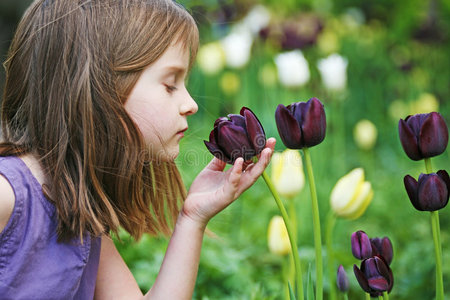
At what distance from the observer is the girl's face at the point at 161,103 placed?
48.2 inches

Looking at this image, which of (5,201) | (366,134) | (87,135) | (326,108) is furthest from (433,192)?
(326,108)

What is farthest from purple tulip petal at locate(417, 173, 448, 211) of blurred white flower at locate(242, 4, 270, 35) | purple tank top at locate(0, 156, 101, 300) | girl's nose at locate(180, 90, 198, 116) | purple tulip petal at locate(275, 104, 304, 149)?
blurred white flower at locate(242, 4, 270, 35)

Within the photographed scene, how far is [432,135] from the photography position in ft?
3.43

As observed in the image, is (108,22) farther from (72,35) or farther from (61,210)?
(61,210)

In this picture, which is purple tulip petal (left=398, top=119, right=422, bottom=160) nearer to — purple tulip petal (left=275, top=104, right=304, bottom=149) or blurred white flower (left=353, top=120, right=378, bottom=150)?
purple tulip petal (left=275, top=104, right=304, bottom=149)

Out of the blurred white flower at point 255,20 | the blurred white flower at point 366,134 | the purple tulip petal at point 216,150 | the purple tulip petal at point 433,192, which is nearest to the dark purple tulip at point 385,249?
the purple tulip petal at point 433,192

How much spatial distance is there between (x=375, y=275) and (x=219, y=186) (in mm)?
388

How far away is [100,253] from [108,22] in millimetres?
559

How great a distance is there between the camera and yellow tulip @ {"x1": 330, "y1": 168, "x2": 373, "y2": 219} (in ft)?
4.52

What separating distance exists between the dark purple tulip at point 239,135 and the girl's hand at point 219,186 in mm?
25

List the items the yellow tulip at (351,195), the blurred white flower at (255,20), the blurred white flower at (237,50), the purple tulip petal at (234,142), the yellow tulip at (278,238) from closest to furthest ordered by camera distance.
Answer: the purple tulip petal at (234,142)
the yellow tulip at (351,195)
the yellow tulip at (278,238)
the blurred white flower at (237,50)
the blurred white flower at (255,20)

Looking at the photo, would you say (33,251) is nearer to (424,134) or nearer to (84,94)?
(84,94)

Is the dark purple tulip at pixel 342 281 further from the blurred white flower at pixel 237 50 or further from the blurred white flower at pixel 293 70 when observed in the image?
the blurred white flower at pixel 237 50

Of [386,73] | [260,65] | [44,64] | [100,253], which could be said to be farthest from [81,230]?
[386,73]
